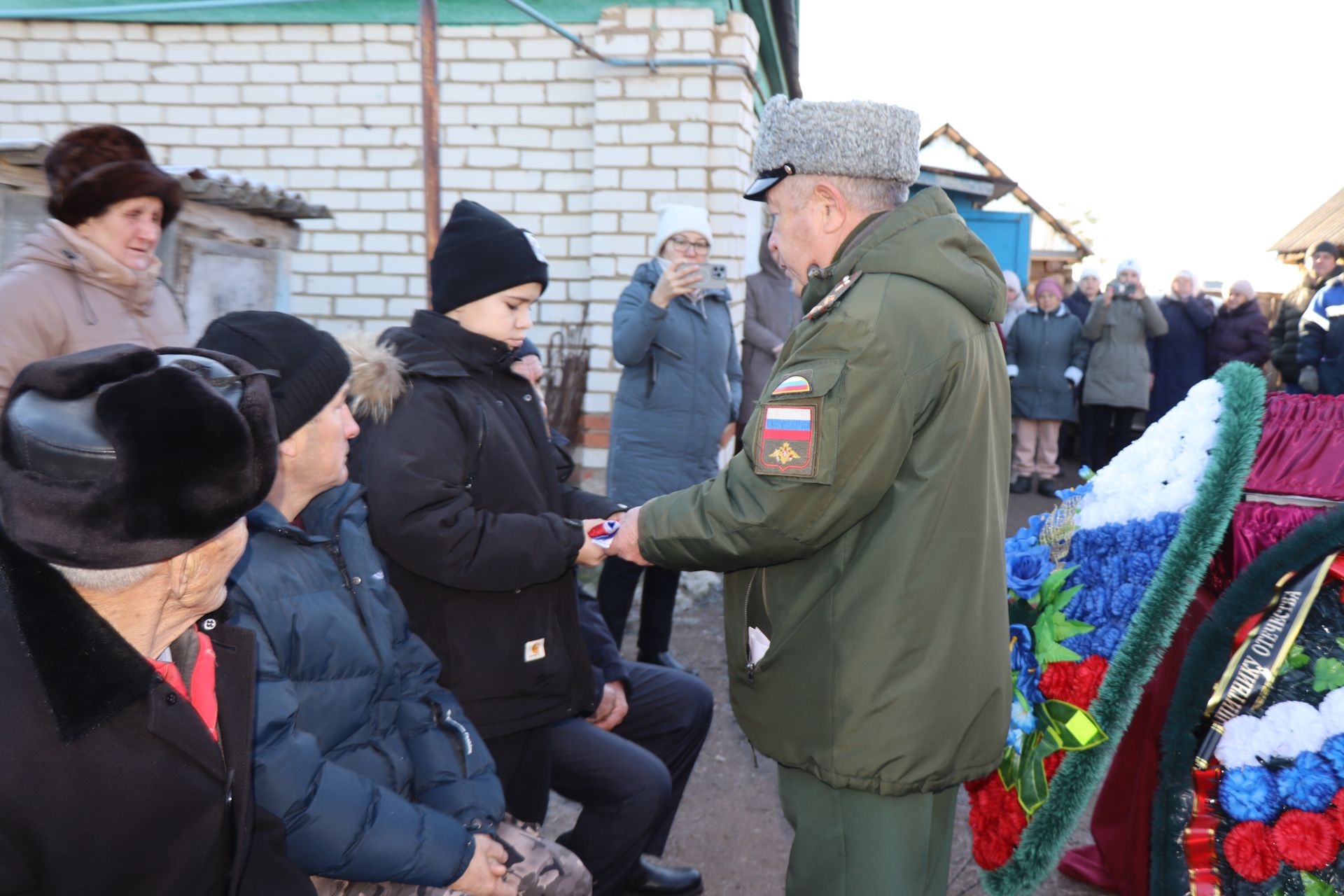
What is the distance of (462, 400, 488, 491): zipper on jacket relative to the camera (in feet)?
7.86

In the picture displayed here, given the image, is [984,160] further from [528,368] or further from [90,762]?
[90,762]

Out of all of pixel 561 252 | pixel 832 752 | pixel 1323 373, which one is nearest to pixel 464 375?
pixel 832 752

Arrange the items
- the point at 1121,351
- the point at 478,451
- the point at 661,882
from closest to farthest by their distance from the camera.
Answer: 1. the point at 478,451
2. the point at 661,882
3. the point at 1121,351

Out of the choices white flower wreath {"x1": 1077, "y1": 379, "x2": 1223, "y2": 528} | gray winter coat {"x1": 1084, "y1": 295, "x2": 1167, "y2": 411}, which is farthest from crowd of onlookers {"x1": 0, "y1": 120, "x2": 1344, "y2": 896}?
gray winter coat {"x1": 1084, "y1": 295, "x2": 1167, "y2": 411}

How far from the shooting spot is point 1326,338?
710 cm

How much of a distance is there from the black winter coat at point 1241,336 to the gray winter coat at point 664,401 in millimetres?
6809

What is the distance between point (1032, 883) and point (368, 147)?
6.28 metres

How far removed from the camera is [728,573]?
2.20m

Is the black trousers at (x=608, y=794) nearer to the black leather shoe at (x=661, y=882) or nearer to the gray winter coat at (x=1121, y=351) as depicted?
the black leather shoe at (x=661, y=882)

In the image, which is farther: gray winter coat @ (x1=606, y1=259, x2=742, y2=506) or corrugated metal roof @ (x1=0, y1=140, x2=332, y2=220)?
gray winter coat @ (x1=606, y1=259, x2=742, y2=506)

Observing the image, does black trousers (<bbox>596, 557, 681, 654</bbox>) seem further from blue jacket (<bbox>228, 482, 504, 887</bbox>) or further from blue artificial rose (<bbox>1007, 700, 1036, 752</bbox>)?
blue jacket (<bbox>228, 482, 504, 887</bbox>)

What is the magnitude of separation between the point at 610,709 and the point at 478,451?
79 cm

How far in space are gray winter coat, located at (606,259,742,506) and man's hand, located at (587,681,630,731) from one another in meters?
1.89

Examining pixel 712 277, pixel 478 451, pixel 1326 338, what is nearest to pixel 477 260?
pixel 478 451
